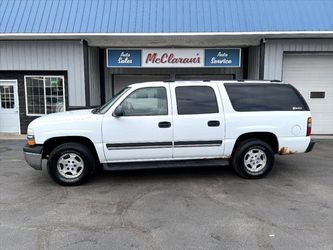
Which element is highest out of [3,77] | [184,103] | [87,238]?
[3,77]

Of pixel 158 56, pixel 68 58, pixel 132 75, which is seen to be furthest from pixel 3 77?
pixel 158 56

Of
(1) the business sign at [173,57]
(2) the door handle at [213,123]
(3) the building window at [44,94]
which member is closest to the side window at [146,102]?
(2) the door handle at [213,123]

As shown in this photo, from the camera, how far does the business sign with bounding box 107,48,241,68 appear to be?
11.6 m

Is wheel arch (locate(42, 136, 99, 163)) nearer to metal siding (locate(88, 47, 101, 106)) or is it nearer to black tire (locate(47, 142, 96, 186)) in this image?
black tire (locate(47, 142, 96, 186))

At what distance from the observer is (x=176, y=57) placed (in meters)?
11.6

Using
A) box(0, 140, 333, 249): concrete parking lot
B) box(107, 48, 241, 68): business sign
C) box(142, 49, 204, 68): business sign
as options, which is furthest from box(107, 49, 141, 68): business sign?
box(0, 140, 333, 249): concrete parking lot

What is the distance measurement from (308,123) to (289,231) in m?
2.95

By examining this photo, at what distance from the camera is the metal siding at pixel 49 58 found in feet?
38.2

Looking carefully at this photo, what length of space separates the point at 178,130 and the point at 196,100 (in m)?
0.68

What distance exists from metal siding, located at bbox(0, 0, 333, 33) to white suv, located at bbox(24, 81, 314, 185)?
205 inches

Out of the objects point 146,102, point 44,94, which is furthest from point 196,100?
point 44,94

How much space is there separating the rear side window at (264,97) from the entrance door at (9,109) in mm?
9027

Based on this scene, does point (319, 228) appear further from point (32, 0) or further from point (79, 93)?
point (32, 0)

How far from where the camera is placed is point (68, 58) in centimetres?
1170
